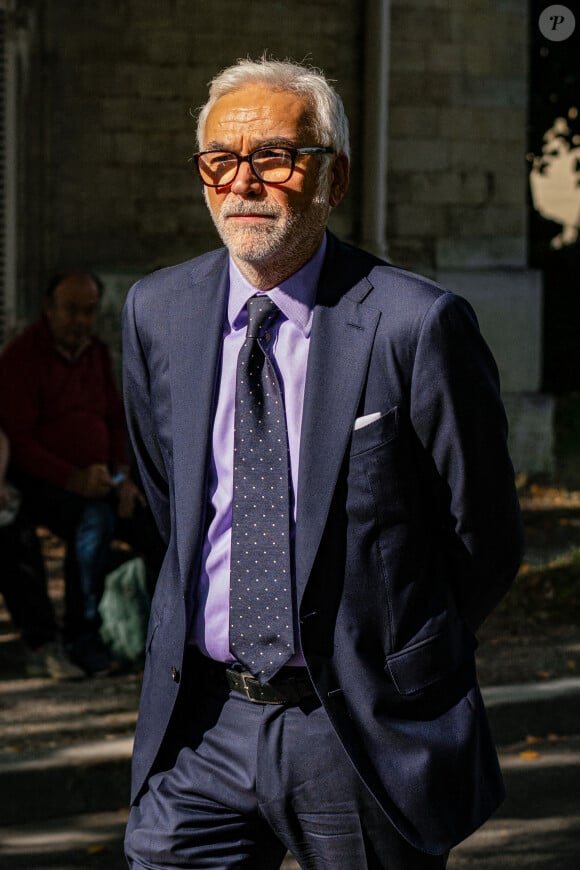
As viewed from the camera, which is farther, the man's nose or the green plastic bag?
the green plastic bag

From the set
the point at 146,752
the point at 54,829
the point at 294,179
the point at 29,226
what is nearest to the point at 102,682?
the point at 54,829

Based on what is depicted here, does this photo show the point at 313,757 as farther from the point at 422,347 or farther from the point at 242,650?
the point at 422,347

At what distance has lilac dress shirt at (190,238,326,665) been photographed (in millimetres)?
2564

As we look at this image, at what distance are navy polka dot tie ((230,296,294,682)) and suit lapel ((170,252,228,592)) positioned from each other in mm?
63

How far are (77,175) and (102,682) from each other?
4.89m

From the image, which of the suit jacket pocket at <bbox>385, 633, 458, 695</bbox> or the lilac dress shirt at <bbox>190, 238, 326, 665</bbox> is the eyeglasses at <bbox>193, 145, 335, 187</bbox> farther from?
the suit jacket pocket at <bbox>385, 633, 458, 695</bbox>

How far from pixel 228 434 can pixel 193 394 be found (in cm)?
9

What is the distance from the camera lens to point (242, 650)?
2.52m

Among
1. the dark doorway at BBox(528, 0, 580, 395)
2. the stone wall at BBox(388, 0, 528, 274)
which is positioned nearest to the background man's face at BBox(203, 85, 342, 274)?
the stone wall at BBox(388, 0, 528, 274)

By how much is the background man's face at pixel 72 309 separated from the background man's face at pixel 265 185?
3961mm

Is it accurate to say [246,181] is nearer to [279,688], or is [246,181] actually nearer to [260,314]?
[260,314]

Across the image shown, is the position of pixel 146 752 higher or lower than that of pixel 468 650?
lower

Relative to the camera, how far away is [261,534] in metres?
2.51

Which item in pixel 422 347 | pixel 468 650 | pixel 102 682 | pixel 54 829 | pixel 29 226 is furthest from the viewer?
pixel 29 226
